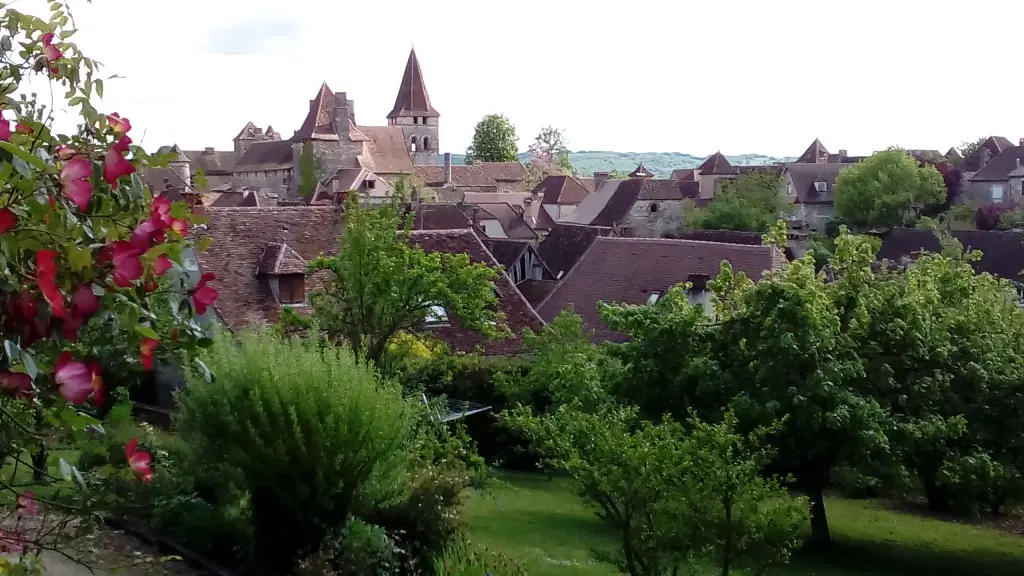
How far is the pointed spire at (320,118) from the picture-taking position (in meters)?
86.3

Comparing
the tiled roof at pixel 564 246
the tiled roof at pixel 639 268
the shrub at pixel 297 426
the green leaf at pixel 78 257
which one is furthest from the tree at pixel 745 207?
the green leaf at pixel 78 257

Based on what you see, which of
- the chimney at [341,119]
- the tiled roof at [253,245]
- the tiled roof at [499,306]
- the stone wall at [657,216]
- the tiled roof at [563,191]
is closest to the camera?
the tiled roof at [253,245]

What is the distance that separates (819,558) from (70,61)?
16.6m

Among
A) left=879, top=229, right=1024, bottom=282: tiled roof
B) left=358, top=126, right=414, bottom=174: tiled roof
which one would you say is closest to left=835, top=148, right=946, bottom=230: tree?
left=879, top=229, right=1024, bottom=282: tiled roof

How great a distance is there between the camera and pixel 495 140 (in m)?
126

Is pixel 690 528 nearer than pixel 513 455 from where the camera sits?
Yes

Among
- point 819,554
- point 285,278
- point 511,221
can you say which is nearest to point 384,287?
point 285,278

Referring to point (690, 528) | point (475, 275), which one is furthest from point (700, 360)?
point (690, 528)

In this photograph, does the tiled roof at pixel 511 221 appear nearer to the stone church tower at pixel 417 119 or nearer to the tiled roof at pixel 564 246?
the tiled roof at pixel 564 246

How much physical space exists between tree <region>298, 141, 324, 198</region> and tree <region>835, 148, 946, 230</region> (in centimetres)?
4404

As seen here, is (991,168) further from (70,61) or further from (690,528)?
(70,61)

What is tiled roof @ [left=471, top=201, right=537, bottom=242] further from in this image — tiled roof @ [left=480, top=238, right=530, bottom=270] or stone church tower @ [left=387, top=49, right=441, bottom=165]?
stone church tower @ [left=387, top=49, right=441, bottom=165]

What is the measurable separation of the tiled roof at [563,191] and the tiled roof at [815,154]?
31.1 m

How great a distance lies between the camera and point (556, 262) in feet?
151
